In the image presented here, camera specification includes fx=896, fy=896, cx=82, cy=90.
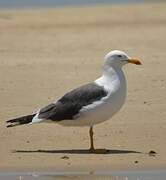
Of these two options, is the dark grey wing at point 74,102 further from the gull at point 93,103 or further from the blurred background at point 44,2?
the blurred background at point 44,2

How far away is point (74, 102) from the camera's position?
10430 mm

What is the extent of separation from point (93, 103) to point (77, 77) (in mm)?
5268

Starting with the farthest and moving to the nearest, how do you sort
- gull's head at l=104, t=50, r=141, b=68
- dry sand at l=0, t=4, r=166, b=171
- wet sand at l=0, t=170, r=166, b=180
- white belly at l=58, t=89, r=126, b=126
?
1. gull's head at l=104, t=50, r=141, b=68
2. white belly at l=58, t=89, r=126, b=126
3. dry sand at l=0, t=4, r=166, b=171
4. wet sand at l=0, t=170, r=166, b=180

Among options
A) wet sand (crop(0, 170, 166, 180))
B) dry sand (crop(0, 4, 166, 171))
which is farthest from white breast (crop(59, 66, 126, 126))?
wet sand (crop(0, 170, 166, 180))

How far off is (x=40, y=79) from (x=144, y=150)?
5.22 metres

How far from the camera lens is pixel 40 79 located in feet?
50.2

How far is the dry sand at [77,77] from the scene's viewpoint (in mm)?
10023

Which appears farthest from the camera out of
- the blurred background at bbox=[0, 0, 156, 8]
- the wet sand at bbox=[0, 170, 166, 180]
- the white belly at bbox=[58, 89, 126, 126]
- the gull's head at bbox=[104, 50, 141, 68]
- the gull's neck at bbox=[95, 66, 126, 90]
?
the blurred background at bbox=[0, 0, 156, 8]

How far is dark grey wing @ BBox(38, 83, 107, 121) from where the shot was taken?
33.9 ft

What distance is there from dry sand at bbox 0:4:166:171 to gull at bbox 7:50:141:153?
0.35 metres

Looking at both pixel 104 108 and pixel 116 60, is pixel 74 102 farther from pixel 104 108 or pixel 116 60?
pixel 116 60

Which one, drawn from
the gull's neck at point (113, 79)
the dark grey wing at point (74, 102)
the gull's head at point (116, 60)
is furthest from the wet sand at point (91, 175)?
the gull's head at point (116, 60)

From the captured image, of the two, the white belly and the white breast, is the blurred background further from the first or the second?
the white belly

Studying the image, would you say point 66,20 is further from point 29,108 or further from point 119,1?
point 29,108
